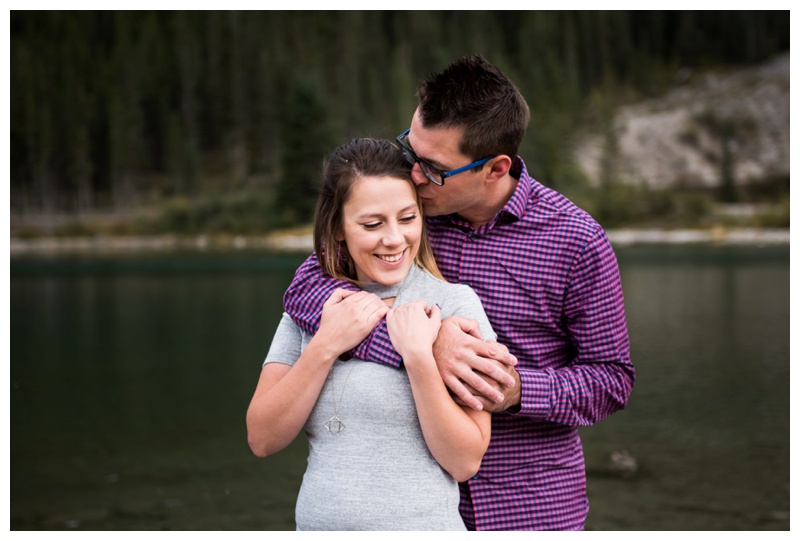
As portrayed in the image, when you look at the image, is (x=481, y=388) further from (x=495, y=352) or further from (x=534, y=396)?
(x=534, y=396)

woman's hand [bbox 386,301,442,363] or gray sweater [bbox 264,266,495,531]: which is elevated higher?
woman's hand [bbox 386,301,442,363]

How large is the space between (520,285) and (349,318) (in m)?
0.56

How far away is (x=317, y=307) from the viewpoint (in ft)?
7.02

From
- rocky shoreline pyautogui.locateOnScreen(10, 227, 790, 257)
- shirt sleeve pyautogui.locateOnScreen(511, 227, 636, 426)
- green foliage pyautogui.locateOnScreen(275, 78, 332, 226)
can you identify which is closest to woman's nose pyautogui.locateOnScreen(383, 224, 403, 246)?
shirt sleeve pyautogui.locateOnScreen(511, 227, 636, 426)

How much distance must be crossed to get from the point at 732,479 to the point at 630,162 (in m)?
57.4

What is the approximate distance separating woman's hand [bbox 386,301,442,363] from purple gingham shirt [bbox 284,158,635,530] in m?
0.30

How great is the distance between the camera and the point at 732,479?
436 inches

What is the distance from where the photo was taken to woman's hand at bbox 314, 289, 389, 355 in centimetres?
197

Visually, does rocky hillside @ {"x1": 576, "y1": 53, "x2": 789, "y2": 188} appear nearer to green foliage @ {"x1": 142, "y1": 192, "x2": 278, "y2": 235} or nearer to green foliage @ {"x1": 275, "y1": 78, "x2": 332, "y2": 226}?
green foliage @ {"x1": 275, "y1": 78, "x2": 332, "y2": 226}

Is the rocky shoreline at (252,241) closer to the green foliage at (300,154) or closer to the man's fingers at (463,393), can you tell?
the green foliage at (300,154)

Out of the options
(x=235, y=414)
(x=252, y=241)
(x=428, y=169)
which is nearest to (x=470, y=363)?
(x=428, y=169)

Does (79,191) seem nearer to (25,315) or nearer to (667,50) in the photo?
(25,315)

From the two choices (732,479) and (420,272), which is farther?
Result: (732,479)
